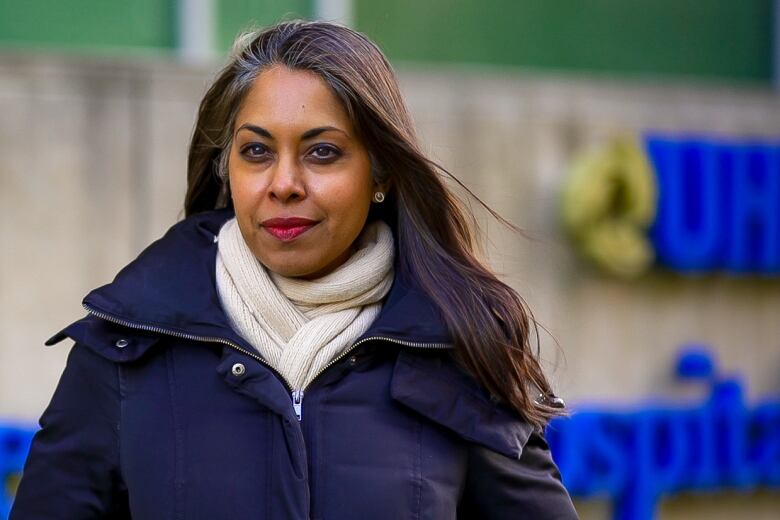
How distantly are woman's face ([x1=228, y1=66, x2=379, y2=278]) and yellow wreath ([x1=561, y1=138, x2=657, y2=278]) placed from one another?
4.60 metres

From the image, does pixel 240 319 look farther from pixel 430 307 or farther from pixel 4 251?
pixel 4 251

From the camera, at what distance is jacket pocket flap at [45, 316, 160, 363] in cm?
248

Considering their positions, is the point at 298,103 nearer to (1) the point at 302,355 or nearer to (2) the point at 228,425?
(1) the point at 302,355

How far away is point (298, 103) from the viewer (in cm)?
254

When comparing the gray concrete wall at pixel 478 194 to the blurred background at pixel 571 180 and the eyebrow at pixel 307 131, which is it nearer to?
the blurred background at pixel 571 180

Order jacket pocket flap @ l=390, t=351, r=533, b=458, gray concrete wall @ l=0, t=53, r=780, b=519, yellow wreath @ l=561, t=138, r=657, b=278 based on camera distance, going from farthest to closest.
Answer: yellow wreath @ l=561, t=138, r=657, b=278
gray concrete wall @ l=0, t=53, r=780, b=519
jacket pocket flap @ l=390, t=351, r=533, b=458

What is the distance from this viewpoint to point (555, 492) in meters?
2.71

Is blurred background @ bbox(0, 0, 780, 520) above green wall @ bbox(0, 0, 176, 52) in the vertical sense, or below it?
below

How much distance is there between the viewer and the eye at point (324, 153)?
8.33 feet

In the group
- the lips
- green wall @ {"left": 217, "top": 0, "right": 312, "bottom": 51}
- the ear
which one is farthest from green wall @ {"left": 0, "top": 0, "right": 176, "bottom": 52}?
the lips

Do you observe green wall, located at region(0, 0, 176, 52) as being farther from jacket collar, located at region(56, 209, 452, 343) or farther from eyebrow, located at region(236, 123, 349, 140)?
eyebrow, located at region(236, 123, 349, 140)

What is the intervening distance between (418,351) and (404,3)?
15.0 feet

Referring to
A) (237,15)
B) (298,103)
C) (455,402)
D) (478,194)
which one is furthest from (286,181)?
(478,194)

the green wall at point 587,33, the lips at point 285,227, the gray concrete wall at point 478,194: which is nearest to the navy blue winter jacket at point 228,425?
the lips at point 285,227
